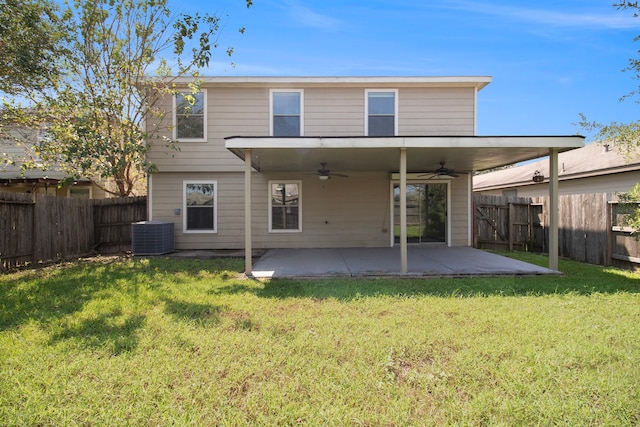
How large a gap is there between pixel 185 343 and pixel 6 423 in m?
1.35

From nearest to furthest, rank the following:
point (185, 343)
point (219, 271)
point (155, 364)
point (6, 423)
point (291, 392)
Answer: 1. point (6, 423)
2. point (291, 392)
3. point (155, 364)
4. point (185, 343)
5. point (219, 271)

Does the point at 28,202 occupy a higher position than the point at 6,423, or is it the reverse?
the point at 28,202

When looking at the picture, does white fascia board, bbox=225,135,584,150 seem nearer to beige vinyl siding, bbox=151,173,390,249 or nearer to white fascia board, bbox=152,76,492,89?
beige vinyl siding, bbox=151,173,390,249

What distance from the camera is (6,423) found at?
6.99 feet

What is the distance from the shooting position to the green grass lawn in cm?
226

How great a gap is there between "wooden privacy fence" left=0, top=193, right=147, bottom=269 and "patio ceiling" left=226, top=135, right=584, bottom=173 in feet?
15.6

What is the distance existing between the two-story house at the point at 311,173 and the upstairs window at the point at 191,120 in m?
0.03

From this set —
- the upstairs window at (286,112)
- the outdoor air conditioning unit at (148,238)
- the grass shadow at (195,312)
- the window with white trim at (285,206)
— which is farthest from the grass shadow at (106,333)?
the upstairs window at (286,112)

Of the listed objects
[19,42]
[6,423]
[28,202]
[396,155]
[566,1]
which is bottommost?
[6,423]

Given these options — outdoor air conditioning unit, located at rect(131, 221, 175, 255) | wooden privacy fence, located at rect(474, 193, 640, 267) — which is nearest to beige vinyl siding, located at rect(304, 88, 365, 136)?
wooden privacy fence, located at rect(474, 193, 640, 267)

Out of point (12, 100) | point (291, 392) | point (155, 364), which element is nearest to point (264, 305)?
point (155, 364)

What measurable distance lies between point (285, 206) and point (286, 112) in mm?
2717

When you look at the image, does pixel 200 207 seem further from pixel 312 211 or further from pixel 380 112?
pixel 380 112

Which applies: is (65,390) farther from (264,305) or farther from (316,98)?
(316,98)
